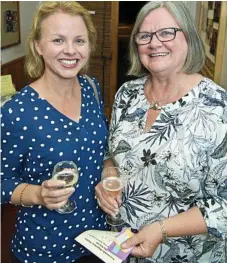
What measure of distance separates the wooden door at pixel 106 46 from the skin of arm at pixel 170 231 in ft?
11.2

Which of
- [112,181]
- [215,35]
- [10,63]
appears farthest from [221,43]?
[10,63]

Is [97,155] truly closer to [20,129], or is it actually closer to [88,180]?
[88,180]

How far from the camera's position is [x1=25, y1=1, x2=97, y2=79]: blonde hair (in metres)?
1.25

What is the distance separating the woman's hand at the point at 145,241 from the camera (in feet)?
3.92

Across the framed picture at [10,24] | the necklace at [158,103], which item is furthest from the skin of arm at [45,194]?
the framed picture at [10,24]

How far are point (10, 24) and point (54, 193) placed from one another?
2.93m

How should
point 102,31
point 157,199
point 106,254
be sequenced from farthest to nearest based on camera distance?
point 102,31 < point 157,199 < point 106,254

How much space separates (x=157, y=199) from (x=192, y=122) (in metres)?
0.32

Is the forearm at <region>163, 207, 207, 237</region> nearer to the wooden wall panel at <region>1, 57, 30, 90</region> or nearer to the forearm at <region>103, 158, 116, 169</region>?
the forearm at <region>103, 158, 116, 169</region>

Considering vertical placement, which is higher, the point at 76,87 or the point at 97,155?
the point at 76,87

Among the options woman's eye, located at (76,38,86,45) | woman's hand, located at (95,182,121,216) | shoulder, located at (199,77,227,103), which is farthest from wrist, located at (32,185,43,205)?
shoulder, located at (199,77,227,103)

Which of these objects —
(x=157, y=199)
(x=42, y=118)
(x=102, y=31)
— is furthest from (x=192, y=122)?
(x=102, y=31)

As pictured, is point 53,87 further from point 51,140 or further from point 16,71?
point 16,71

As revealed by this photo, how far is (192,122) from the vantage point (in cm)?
122
